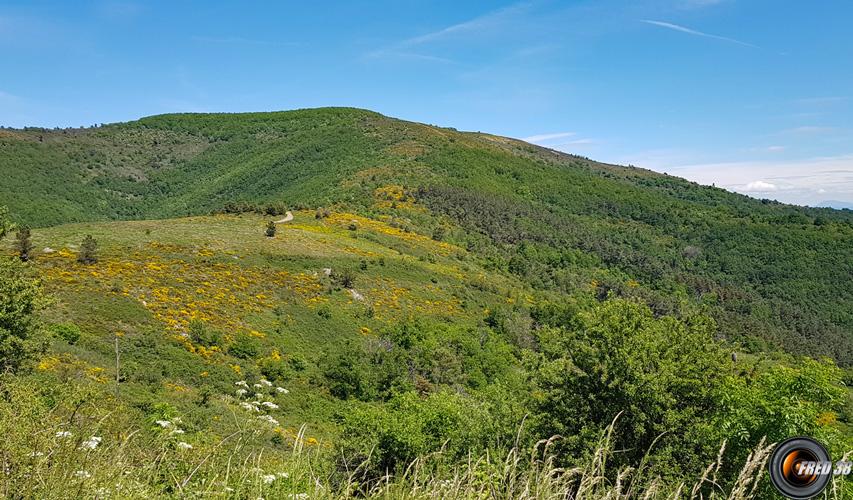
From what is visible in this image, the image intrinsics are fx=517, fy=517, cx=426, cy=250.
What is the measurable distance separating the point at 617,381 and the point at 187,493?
1375cm

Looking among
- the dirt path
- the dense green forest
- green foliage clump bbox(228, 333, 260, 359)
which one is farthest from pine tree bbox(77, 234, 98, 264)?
the dirt path

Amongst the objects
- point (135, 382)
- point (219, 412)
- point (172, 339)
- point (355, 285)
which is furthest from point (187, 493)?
point (355, 285)

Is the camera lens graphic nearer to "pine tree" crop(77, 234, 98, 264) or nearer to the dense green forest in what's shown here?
the dense green forest

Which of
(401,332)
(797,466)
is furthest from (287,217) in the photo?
(797,466)

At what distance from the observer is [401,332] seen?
41188mm

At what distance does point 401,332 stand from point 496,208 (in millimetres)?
66342

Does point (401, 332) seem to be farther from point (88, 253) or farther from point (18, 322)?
point (18, 322)

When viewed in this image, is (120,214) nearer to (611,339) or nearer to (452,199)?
(452,199)

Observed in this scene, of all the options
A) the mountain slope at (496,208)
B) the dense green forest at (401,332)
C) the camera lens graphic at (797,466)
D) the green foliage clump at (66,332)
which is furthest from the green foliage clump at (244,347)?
the mountain slope at (496,208)

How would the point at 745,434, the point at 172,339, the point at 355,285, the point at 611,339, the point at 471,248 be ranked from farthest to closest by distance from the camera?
the point at 471,248
the point at 355,285
the point at 172,339
the point at 611,339
the point at 745,434

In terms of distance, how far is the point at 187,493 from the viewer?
3426mm

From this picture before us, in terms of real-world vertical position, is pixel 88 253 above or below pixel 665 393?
above

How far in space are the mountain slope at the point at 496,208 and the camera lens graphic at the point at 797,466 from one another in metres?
70.4

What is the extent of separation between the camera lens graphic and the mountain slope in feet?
231
